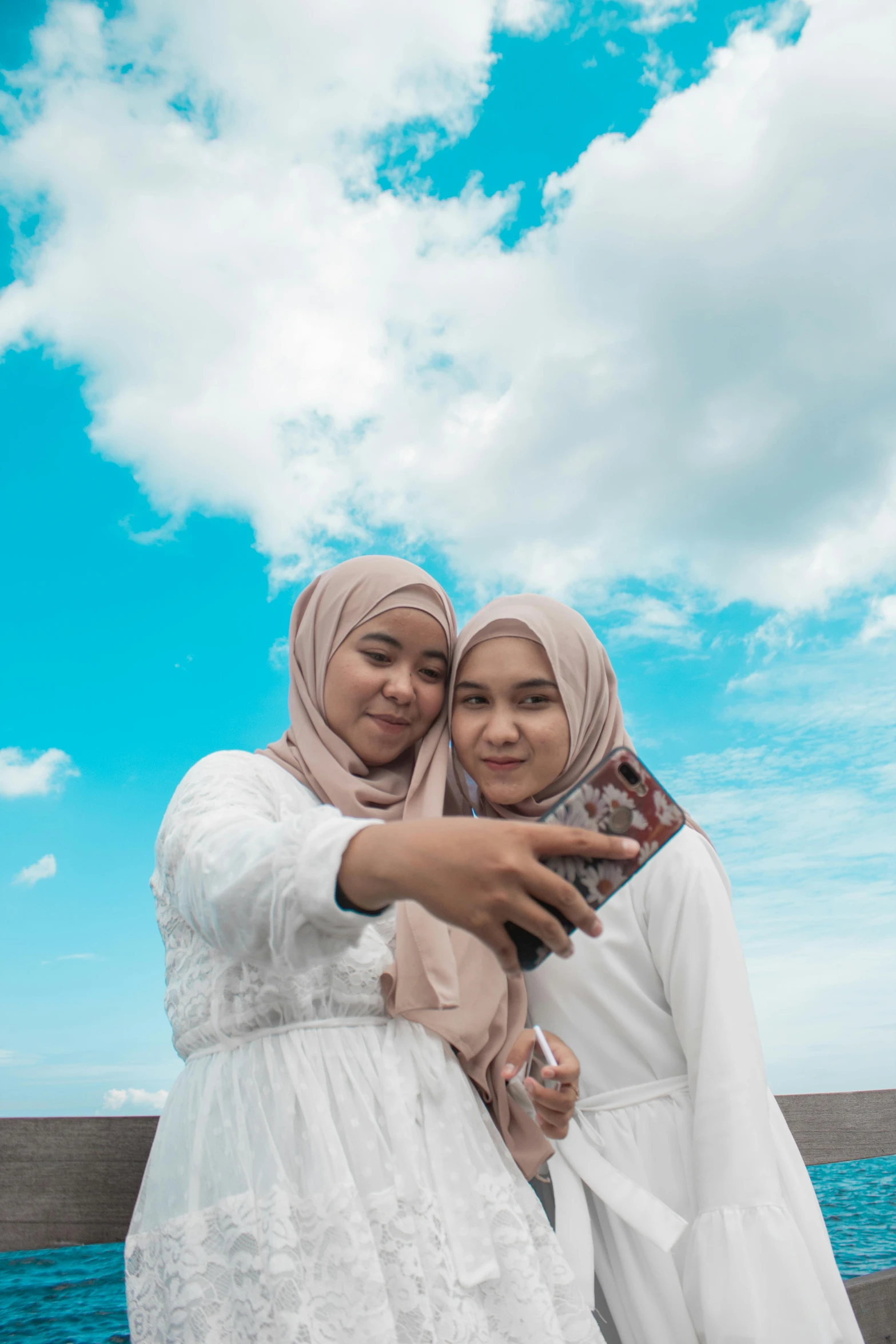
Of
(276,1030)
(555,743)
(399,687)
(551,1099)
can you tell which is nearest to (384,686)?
(399,687)

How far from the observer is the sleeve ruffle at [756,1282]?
1529mm

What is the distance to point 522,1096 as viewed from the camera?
5.88 ft

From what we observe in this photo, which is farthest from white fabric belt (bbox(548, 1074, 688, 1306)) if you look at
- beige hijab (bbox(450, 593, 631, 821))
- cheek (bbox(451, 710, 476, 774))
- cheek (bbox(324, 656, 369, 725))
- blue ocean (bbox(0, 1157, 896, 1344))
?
cheek (bbox(324, 656, 369, 725))

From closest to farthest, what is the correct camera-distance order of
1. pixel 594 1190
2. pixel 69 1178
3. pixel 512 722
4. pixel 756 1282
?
pixel 756 1282 < pixel 69 1178 < pixel 594 1190 < pixel 512 722

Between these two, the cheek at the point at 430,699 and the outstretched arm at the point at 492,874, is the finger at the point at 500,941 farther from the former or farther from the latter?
the cheek at the point at 430,699

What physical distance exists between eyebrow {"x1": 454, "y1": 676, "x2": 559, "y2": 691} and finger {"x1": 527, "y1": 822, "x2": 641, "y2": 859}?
1108 millimetres

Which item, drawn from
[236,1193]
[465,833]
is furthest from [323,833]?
[236,1193]

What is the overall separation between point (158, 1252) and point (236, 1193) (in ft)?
0.58

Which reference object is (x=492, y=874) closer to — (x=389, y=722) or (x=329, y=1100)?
(x=329, y=1100)

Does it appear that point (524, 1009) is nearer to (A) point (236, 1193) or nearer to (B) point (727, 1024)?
(B) point (727, 1024)

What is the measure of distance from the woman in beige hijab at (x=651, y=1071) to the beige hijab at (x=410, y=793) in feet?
0.65

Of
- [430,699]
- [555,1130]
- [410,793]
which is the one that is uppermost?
[430,699]

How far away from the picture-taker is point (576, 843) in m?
0.92

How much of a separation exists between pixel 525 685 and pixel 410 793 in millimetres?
407
